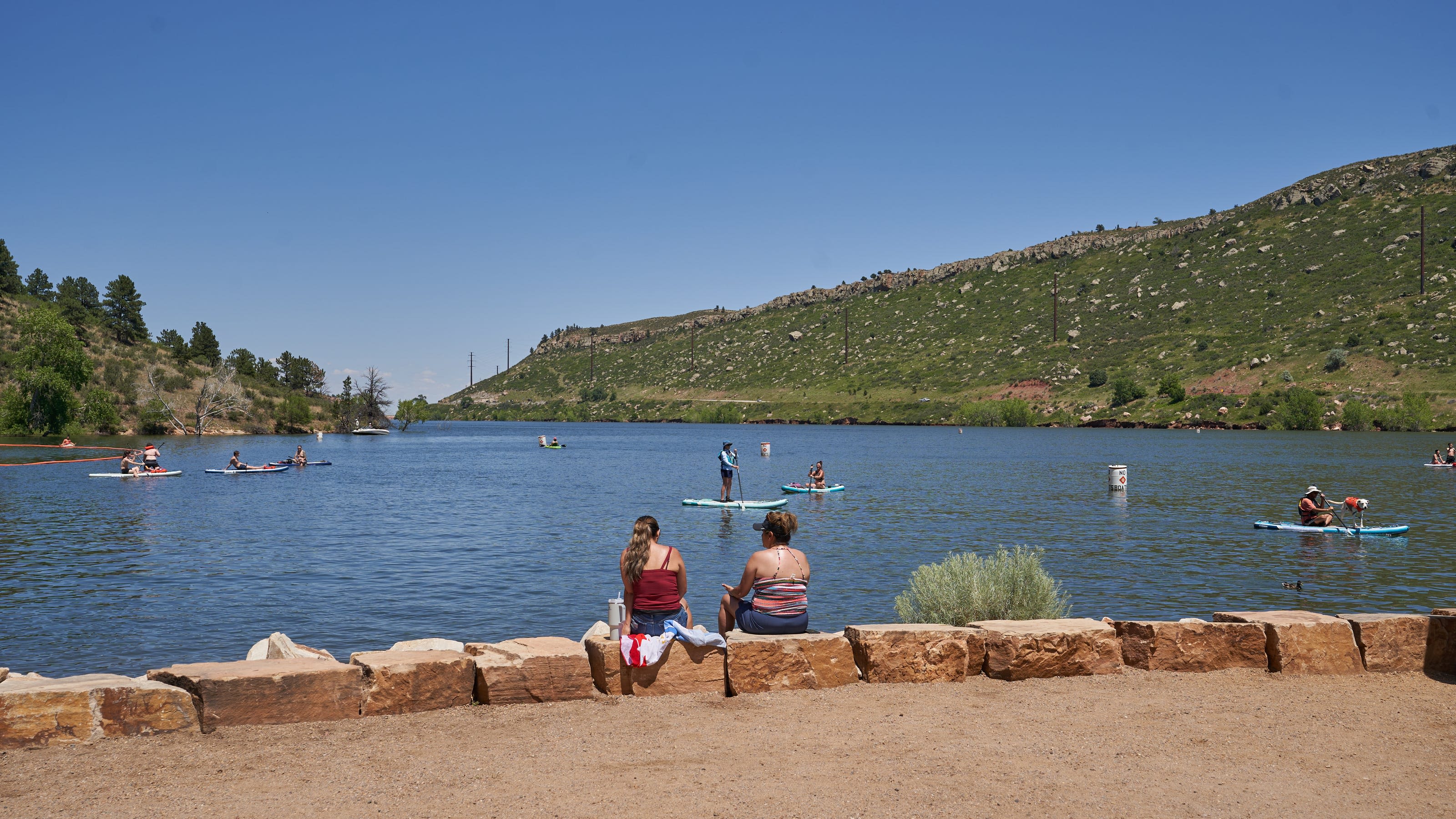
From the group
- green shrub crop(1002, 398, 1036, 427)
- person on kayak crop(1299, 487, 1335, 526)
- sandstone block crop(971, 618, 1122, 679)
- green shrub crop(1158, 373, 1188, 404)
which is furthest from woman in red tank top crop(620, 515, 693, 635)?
green shrub crop(1002, 398, 1036, 427)

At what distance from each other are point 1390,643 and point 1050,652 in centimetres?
355

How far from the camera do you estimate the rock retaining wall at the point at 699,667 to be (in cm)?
763

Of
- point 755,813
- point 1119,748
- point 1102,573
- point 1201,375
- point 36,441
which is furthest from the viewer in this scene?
point 1201,375

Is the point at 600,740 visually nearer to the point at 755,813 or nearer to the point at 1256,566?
the point at 755,813

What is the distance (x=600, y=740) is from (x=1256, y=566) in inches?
842

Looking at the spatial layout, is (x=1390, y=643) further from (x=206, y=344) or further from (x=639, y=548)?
(x=206, y=344)

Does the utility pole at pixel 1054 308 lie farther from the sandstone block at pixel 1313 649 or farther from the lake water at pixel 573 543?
the sandstone block at pixel 1313 649

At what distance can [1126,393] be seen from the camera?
348ft

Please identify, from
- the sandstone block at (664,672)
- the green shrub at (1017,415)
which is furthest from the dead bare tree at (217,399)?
the sandstone block at (664,672)

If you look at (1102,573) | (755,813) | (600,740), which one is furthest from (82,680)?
(1102,573)

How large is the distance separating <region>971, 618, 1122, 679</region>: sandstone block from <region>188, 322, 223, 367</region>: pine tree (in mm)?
126697

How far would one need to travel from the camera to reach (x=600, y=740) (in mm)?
7766

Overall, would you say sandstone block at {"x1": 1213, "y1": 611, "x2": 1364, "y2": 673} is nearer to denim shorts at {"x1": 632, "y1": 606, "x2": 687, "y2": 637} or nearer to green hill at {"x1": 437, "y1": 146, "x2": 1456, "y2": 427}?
denim shorts at {"x1": 632, "y1": 606, "x2": 687, "y2": 637}

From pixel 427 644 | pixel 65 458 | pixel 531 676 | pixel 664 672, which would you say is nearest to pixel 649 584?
pixel 664 672
